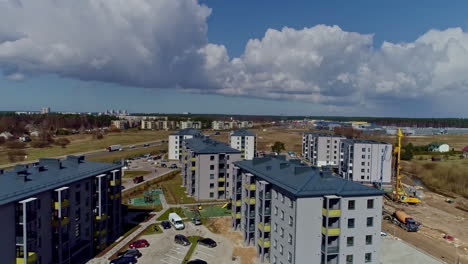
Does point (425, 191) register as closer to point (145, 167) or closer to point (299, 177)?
point (299, 177)

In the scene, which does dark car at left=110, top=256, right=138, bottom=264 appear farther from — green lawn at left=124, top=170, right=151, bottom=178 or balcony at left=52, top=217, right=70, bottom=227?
green lawn at left=124, top=170, right=151, bottom=178

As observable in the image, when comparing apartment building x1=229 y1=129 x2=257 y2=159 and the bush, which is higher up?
apartment building x1=229 y1=129 x2=257 y2=159

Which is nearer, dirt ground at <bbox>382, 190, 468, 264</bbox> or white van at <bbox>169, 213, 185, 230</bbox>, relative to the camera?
dirt ground at <bbox>382, 190, 468, 264</bbox>

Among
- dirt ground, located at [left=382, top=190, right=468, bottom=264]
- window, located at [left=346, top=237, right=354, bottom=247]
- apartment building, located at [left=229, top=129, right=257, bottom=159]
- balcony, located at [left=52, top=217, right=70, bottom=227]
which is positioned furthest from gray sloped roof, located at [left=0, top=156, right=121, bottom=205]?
apartment building, located at [left=229, top=129, right=257, bottom=159]

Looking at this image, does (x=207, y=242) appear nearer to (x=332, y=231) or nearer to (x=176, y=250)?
(x=176, y=250)

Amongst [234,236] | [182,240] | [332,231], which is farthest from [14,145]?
[332,231]

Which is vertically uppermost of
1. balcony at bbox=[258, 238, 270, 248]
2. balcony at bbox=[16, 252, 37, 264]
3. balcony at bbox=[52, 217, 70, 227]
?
balcony at bbox=[52, 217, 70, 227]

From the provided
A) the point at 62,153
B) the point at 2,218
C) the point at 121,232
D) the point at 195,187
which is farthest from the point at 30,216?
the point at 62,153

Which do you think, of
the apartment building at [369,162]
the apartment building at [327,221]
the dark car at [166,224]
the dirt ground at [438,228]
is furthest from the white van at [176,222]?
the apartment building at [369,162]
